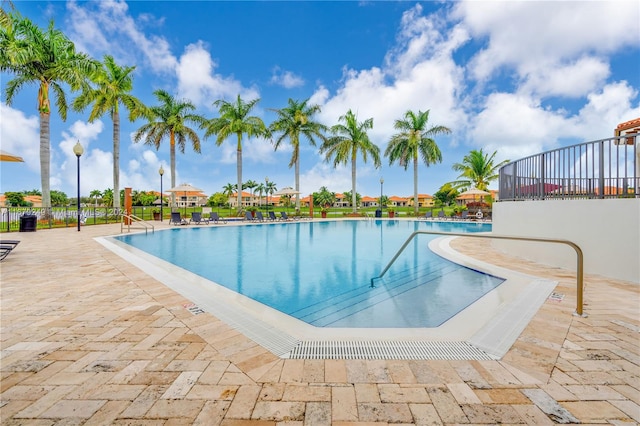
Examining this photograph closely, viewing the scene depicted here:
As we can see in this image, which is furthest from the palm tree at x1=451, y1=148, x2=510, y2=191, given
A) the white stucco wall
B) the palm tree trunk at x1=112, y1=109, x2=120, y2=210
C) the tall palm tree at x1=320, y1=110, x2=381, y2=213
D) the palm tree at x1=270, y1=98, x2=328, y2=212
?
the palm tree trunk at x1=112, y1=109, x2=120, y2=210

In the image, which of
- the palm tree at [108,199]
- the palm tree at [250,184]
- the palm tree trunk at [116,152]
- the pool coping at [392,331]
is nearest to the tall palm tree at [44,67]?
the palm tree trunk at [116,152]

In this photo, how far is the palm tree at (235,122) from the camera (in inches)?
1006

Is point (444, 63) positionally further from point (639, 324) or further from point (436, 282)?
point (639, 324)

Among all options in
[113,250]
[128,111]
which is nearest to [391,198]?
[128,111]

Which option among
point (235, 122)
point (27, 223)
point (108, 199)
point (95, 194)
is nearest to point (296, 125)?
point (235, 122)

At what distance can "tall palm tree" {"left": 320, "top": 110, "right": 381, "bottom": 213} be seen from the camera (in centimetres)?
2706

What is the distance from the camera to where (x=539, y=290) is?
4.58m

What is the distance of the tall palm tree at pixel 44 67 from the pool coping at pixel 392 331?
18.2 m

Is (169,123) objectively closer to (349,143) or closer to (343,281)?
(349,143)

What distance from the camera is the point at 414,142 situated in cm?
2756

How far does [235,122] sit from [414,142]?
54.4ft

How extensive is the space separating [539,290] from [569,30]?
37.9 feet

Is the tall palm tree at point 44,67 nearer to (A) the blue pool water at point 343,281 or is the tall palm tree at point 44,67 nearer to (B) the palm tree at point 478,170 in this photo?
(A) the blue pool water at point 343,281

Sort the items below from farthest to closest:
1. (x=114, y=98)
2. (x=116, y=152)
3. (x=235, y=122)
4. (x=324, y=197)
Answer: (x=324, y=197) < (x=235, y=122) < (x=116, y=152) < (x=114, y=98)
